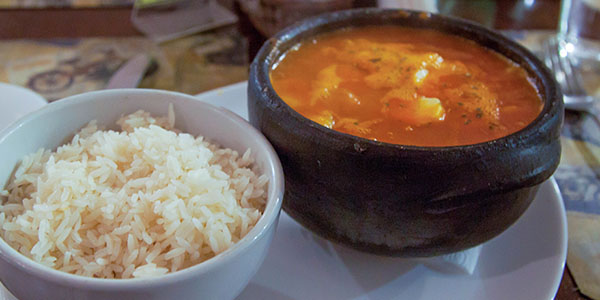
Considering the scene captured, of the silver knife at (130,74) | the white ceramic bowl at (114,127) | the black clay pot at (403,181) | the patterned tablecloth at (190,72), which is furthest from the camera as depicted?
the silver knife at (130,74)

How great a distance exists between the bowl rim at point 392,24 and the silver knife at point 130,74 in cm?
64

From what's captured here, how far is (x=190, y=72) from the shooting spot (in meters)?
2.01

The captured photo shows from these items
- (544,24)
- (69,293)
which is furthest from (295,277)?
(544,24)

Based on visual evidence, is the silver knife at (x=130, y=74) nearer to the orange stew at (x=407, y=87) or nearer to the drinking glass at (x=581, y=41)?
the orange stew at (x=407, y=87)

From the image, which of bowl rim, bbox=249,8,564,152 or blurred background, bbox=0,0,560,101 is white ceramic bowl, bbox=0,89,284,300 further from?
blurred background, bbox=0,0,560,101

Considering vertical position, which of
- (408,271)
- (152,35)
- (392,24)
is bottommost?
(408,271)

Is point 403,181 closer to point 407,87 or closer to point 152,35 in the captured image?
point 407,87

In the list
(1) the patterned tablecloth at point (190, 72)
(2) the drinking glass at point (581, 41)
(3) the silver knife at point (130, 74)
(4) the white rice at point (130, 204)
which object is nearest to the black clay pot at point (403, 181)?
(4) the white rice at point (130, 204)

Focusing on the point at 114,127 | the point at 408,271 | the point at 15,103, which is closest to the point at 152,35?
the point at 15,103

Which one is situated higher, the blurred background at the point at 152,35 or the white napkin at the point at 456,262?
the blurred background at the point at 152,35

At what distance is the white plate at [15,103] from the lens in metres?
1.54

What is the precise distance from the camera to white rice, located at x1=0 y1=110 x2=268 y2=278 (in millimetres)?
921

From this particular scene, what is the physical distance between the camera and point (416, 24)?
5.03ft

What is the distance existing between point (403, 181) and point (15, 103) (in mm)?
1243
